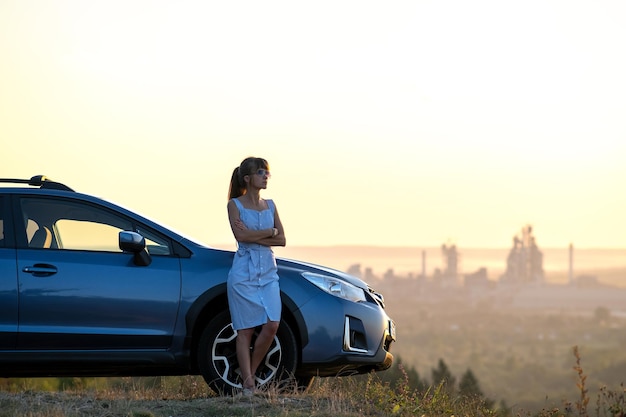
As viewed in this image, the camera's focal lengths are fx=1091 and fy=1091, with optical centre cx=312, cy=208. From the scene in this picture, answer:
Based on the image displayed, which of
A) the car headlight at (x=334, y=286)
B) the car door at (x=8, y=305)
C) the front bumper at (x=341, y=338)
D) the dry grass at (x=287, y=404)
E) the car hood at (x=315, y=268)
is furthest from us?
the car hood at (x=315, y=268)

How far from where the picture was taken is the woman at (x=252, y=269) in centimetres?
842

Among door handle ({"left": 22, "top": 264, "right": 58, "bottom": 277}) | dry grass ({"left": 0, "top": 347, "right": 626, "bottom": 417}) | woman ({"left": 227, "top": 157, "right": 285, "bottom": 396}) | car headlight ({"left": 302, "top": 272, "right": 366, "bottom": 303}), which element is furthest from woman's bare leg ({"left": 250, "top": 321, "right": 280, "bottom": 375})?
door handle ({"left": 22, "top": 264, "right": 58, "bottom": 277})

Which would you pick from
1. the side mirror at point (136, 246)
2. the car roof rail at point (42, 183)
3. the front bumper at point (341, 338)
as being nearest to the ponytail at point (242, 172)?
the side mirror at point (136, 246)

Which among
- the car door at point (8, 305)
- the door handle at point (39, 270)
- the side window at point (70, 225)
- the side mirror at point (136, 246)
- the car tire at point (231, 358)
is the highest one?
the side window at point (70, 225)

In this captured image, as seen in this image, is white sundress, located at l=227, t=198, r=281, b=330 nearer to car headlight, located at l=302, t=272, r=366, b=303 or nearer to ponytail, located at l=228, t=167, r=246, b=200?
ponytail, located at l=228, t=167, r=246, b=200

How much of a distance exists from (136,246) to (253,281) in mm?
943

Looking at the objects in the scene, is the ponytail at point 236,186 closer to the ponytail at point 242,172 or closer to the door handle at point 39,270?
the ponytail at point 242,172

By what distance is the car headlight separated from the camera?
874cm

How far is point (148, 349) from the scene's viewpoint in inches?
336

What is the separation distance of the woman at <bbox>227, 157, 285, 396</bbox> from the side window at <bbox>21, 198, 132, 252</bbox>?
93 cm

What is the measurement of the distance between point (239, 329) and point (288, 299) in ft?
1.57

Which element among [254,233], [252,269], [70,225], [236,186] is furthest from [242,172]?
[70,225]

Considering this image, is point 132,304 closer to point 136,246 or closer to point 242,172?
point 136,246

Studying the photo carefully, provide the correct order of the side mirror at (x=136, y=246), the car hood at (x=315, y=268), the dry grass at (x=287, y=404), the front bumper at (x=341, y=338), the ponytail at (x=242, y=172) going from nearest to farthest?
1. the dry grass at (x=287, y=404)
2. the side mirror at (x=136, y=246)
3. the ponytail at (x=242, y=172)
4. the front bumper at (x=341, y=338)
5. the car hood at (x=315, y=268)
